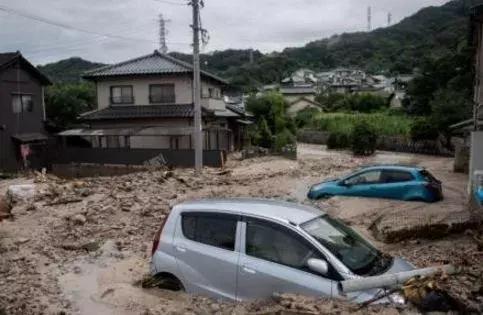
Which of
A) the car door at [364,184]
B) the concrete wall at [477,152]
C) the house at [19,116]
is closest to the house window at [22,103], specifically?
the house at [19,116]

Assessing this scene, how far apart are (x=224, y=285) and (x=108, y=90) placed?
29.8 metres

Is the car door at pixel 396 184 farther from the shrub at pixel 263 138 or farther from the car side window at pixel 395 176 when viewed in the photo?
the shrub at pixel 263 138

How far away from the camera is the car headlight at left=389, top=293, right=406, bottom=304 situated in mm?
4742

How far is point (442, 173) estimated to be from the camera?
75.9 ft

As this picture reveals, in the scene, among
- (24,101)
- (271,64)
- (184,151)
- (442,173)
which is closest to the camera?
(442,173)

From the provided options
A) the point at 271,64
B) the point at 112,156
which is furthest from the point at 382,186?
the point at 271,64

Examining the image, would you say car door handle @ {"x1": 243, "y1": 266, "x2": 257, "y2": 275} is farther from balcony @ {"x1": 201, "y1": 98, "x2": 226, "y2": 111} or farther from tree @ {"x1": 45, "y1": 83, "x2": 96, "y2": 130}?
tree @ {"x1": 45, "y1": 83, "x2": 96, "y2": 130}

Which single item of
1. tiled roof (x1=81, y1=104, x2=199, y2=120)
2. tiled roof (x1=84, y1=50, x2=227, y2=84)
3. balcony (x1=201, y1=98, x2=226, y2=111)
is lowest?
tiled roof (x1=81, y1=104, x2=199, y2=120)

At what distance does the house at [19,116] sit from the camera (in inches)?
1168

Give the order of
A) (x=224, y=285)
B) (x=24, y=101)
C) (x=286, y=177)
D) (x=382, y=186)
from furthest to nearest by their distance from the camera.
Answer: (x=24, y=101) < (x=286, y=177) < (x=382, y=186) < (x=224, y=285)

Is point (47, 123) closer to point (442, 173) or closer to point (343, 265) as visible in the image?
point (442, 173)

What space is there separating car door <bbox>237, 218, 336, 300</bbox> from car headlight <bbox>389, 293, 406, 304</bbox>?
26.7 inches

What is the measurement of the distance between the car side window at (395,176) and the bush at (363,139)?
20.0m

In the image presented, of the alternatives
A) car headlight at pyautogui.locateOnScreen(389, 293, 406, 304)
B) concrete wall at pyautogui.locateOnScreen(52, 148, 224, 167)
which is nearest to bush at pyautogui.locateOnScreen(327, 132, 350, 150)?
concrete wall at pyautogui.locateOnScreen(52, 148, 224, 167)
